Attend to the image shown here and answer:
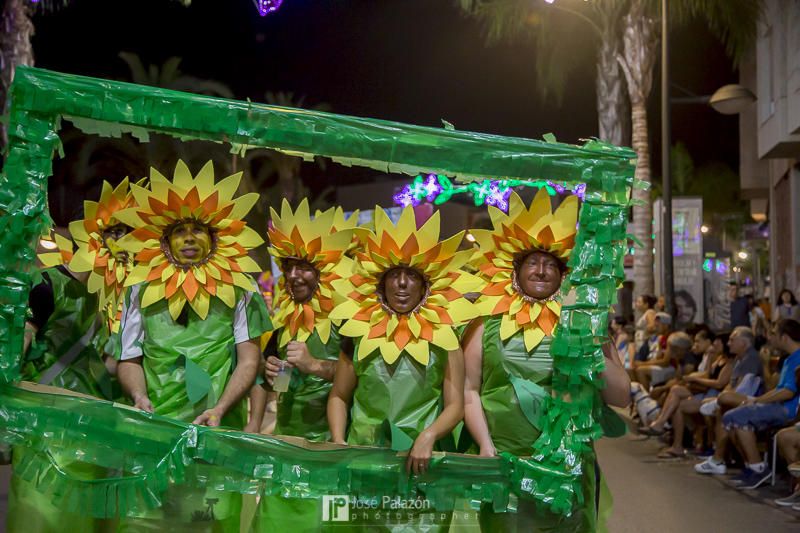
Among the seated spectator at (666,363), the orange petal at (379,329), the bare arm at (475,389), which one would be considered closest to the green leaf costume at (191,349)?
the orange petal at (379,329)

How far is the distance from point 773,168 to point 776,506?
1710 centimetres

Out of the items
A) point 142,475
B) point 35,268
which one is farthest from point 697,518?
point 35,268

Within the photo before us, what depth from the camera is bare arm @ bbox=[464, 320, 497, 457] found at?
4.64 m

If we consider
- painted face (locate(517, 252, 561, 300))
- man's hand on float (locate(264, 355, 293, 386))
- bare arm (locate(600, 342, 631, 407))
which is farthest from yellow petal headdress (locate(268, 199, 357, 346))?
bare arm (locate(600, 342, 631, 407))

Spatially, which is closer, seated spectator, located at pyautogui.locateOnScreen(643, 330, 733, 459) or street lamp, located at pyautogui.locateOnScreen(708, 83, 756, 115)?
seated spectator, located at pyautogui.locateOnScreen(643, 330, 733, 459)

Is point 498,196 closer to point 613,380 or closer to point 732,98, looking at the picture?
point 613,380

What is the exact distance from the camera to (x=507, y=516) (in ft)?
14.4

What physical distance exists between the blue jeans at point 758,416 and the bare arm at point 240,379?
240 inches

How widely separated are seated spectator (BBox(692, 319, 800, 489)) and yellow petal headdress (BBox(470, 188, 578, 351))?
17.4 feet

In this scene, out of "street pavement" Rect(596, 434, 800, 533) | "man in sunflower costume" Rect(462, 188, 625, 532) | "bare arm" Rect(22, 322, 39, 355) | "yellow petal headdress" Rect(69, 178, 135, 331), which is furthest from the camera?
"street pavement" Rect(596, 434, 800, 533)

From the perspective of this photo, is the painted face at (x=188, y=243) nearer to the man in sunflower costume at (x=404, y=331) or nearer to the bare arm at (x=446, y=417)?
the man in sunflower costume at (x=404, y=331)

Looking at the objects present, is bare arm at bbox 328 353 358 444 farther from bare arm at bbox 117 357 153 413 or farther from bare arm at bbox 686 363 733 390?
bare arm at bbox 686 363 733 390

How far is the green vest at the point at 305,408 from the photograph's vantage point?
572 cm

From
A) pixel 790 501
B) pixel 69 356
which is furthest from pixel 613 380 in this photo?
pixel 790 501
